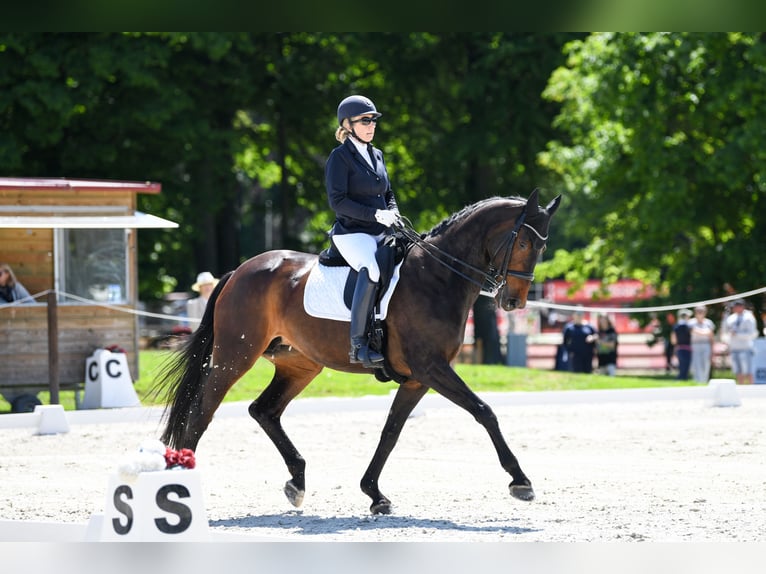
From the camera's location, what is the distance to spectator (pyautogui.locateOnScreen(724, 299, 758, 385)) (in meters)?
19.6

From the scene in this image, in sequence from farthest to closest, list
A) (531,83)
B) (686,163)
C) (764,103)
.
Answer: (531,83), (686,163), (764,103)

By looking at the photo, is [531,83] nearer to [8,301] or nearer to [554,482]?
[8,301]

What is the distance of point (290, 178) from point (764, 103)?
16084mm

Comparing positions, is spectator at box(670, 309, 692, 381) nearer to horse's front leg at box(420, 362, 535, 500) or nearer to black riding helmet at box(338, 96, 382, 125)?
horse's front leg at box(420, 362, 535, 500)

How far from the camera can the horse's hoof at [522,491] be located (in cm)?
780

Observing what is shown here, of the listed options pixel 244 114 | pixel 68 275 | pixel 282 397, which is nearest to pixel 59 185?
pixel 68 275

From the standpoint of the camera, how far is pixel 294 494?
8.48 metres

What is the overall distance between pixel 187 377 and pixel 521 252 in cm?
252

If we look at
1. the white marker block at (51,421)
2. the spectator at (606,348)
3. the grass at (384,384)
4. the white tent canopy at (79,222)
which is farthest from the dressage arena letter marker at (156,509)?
the spectator at (606,348)

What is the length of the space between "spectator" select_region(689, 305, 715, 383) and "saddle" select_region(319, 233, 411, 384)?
1319 cm

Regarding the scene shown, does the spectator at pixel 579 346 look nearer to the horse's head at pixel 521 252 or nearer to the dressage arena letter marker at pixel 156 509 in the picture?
the horse's head at pixel 521 252

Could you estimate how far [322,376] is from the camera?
19.8m

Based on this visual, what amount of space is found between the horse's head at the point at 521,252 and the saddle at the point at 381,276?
72 cm

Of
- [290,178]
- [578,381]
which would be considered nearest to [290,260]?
[578,381]
